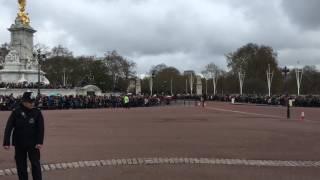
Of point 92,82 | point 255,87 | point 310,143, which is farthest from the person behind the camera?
point 255,87

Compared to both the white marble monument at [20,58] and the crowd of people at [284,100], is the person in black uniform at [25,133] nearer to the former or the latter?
the crowd of people at [284,100]

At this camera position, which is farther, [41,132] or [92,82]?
[92,82]

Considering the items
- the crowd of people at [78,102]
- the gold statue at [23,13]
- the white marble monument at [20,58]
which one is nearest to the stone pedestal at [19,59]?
the white marble monument at [20,58]

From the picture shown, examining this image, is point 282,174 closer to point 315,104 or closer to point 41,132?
point 41,132

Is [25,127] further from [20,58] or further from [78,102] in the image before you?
[20,58]

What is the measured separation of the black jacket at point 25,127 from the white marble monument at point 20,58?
76.4 meters

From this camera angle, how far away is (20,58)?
8669cm

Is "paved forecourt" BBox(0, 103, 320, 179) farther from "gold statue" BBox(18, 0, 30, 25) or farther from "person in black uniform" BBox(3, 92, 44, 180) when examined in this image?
"gold statue" BBox(18, 0, 30, 25)

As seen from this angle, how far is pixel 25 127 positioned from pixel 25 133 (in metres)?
0.10

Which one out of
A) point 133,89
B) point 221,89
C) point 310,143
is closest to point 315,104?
point 310,143

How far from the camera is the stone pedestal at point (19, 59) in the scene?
85.8 meters

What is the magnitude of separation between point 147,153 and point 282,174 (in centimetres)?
444

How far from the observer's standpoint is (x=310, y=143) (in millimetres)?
18953

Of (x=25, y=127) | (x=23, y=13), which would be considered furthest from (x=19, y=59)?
(x=25, y=127)
